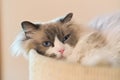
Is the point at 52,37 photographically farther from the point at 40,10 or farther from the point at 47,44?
the point at 40,10

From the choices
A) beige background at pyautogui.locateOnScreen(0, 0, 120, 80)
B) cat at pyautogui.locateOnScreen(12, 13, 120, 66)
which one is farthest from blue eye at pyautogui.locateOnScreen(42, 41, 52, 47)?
beige background at pyautogui.locateOnScreen(0, 0, 120, 80)

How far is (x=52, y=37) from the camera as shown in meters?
0.96

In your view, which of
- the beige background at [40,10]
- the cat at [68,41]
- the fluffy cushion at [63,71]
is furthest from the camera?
the beige background at [40,10]

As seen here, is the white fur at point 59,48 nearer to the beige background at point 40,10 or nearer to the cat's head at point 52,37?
the cat's head at point 52,37

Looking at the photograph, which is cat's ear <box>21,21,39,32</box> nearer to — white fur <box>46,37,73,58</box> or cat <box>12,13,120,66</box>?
cat <box>12,13,120,66</box>

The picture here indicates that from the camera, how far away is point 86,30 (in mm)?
1026

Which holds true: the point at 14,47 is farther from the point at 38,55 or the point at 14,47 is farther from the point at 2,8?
the point at 2,8

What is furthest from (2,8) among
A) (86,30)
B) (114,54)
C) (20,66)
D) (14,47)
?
(114,54)

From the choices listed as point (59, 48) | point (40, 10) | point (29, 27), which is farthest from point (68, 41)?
point (40, 10)

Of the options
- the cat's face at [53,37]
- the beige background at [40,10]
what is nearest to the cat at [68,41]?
the cat's face at [53,37]

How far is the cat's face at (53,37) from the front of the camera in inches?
36.9

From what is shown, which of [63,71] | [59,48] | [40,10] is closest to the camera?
[63,71]

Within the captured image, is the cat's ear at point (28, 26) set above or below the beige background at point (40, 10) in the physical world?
below

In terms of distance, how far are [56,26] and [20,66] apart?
0.74 metres
